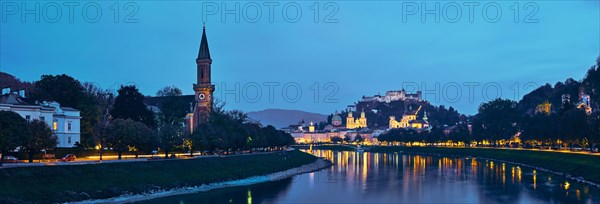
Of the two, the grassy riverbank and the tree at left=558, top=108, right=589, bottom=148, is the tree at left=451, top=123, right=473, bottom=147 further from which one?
the grassy riverbank

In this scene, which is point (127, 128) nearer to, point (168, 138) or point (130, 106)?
point (168, 138)

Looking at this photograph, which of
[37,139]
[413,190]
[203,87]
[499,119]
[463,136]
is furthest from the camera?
[463,136]

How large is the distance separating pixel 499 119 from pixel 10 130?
355 ft

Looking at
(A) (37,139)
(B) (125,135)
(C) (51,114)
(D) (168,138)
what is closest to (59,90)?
(C) (51,114)

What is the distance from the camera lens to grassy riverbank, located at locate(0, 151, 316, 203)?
40.4 m

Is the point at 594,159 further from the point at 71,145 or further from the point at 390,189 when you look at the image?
the point at 71,145

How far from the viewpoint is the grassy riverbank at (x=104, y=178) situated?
4041cm

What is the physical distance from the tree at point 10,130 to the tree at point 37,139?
0.92 meters

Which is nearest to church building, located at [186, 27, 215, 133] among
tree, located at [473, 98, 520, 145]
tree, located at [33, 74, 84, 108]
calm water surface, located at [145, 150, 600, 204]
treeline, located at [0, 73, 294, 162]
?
treeline, located at [0, 73, 294, 162]

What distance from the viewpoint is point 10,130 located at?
1908 inches

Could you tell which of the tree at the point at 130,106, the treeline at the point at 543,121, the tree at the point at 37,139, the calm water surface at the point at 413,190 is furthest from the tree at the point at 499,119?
the tree at the point at 37,139

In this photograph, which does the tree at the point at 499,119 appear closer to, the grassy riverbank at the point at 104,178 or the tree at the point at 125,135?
the grassy riverbank at the point at 104,178

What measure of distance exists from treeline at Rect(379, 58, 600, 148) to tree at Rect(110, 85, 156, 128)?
54.7 m

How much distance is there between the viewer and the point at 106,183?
47312mm
